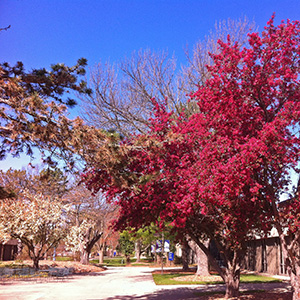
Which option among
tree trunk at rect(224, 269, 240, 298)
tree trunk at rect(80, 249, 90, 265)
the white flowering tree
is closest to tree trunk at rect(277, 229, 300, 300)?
tree trunk at rect(224, 269, 240, 298)

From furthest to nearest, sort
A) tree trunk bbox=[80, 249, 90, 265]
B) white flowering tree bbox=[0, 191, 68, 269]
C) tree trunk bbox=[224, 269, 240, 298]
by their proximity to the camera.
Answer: tree trunk bbox=[80, 249, 90, 265]
white flowering tree bbox=[0, 191, 68, 269]
tree trunk bbox=[224, 269, 240, 298]

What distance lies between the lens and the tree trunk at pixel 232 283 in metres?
12.1

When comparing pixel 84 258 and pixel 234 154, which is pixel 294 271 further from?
pixel 84 258

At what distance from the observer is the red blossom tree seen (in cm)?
893

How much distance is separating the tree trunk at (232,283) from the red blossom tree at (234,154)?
5.22ft

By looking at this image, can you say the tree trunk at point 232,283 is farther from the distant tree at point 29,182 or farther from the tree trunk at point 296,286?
the distant tree at point 29,182

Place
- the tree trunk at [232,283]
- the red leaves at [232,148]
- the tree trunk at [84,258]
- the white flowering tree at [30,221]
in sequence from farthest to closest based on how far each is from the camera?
the tree trunk at [84,258] → the white flowering tree at [30,221] → the tree trunk at [232,283] → the red leaves at [232,148]

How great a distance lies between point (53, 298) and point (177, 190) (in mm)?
6348

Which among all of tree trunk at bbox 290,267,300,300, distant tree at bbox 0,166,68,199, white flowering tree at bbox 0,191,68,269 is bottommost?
tree trunk at bbox 290,267,300,300

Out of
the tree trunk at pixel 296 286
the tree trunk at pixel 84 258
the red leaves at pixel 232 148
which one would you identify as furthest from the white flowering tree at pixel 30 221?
the tree trunk at pixel 296 286

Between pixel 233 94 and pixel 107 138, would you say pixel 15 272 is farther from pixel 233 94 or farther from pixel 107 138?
pixel 233 94

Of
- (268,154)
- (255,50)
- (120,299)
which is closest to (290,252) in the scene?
(268,154)

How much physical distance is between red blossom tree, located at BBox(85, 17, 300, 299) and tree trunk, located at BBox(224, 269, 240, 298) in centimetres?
159

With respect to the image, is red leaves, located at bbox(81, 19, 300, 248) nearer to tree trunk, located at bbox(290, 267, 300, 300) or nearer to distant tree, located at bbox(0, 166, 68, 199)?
tree trunk, located at bbox(290, 267, 300, 300)
